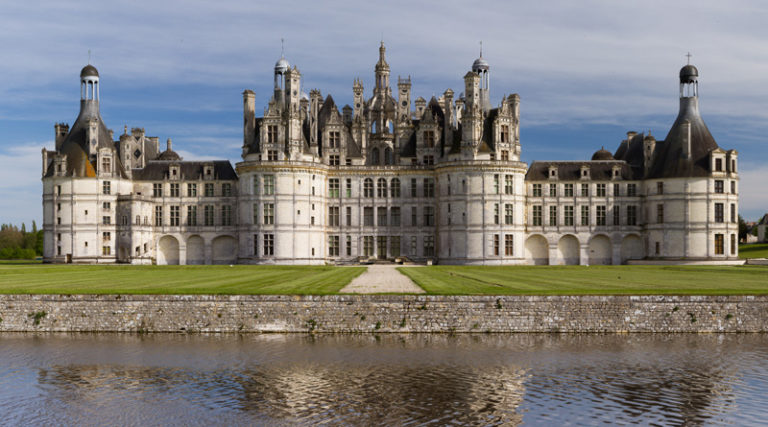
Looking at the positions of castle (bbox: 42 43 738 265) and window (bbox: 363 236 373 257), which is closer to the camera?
castle (bbox: 42 43 738 265)

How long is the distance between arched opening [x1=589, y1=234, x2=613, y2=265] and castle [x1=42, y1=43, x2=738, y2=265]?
106mm

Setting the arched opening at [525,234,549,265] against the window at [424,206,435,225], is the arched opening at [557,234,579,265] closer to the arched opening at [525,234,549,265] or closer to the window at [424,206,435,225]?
the arched opening at [525,234,549,265]

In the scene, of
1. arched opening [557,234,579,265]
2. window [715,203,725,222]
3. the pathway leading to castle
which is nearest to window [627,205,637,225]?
arched opening [557,234,579,265]

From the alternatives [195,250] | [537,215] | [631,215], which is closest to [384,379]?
[537,215]

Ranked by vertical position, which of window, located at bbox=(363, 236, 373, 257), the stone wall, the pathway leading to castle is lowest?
the stone wall

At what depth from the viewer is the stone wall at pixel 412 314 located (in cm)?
3306

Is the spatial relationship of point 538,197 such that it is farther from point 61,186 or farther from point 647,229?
point 61,186

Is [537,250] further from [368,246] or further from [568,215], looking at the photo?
[368,246]

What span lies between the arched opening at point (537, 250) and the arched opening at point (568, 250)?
4.76ft

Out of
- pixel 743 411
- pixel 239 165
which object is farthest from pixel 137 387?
pixel 239 165

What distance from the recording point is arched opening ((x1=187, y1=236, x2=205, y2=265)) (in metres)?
79.9

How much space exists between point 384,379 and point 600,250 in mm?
59304

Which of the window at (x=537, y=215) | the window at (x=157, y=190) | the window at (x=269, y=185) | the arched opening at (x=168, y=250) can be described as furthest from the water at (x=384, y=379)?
the window at (x=157, y=190)

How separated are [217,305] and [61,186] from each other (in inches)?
1993
